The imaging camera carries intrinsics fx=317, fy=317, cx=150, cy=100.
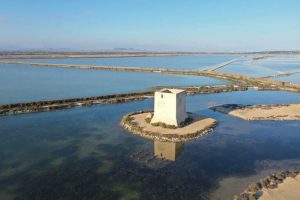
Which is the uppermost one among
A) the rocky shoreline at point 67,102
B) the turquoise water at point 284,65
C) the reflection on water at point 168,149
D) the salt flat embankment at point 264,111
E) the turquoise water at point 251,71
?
the rocky shoreline at point 67,102

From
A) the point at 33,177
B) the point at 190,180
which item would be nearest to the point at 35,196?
the point at 33,177

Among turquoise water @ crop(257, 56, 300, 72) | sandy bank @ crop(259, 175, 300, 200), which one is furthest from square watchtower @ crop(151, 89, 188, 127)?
turquoise water @ crop(257, 56, 300, 72)

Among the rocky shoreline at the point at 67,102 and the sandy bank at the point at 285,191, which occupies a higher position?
the rocky shoreline at the point at 67,102

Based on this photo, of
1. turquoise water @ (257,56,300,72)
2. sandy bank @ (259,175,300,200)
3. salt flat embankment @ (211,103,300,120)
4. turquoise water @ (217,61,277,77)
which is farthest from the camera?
turquoise water @ (257,56,300,72)

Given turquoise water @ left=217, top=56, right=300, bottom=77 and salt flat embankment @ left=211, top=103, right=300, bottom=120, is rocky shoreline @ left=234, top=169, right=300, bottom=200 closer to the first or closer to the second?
salt flat embankment @ left=211, top=103, right=300, bottom=120

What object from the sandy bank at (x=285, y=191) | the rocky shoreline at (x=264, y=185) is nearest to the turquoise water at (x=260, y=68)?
the rocky shoreline at (x=264, y=185)

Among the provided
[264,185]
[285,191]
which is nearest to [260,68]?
[264,185]

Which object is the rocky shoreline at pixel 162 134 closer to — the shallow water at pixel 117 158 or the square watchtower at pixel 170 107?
the shallow water at pixel 117 158

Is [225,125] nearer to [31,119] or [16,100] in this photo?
[31,119]
